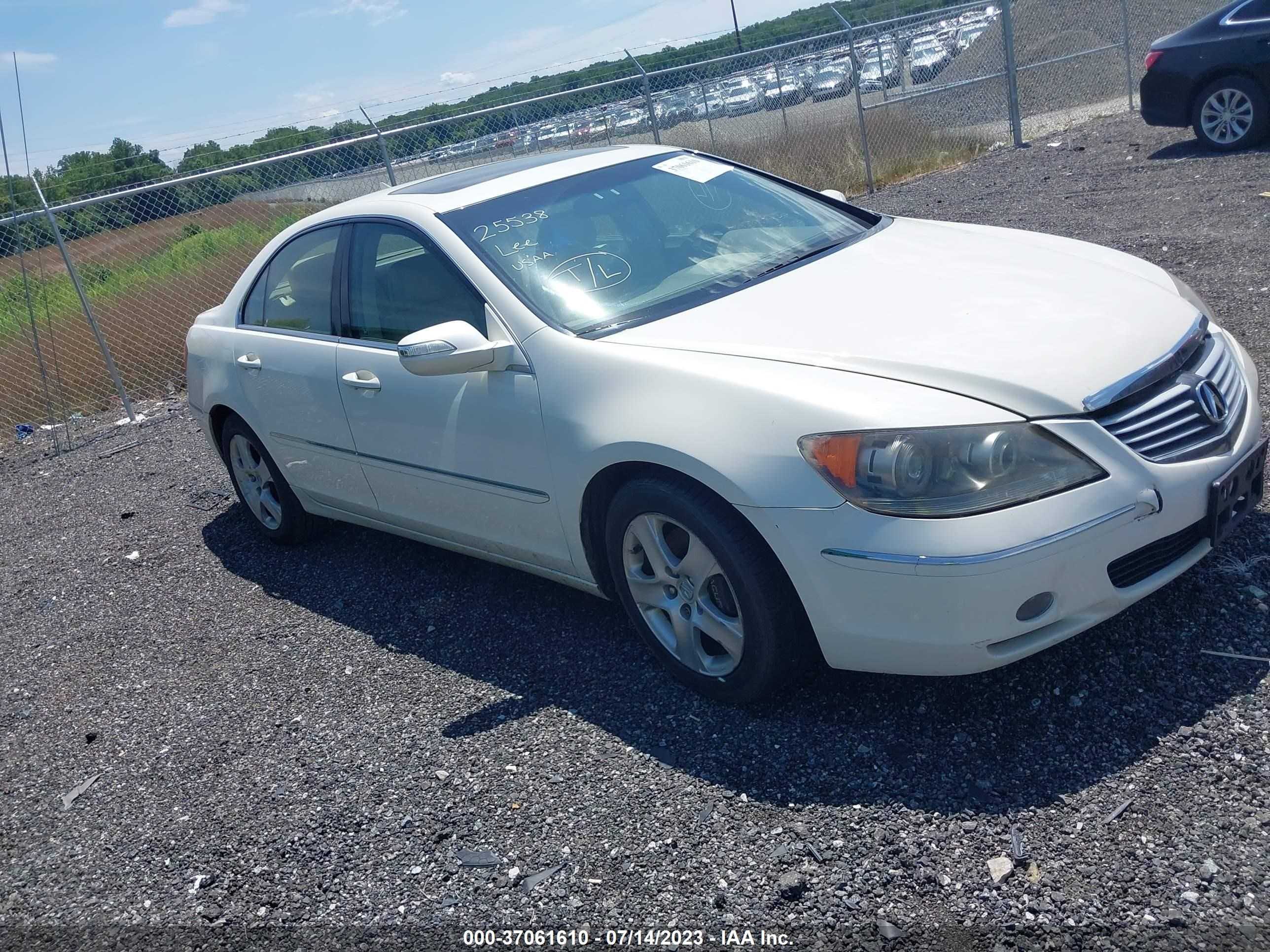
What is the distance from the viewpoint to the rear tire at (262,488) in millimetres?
5480

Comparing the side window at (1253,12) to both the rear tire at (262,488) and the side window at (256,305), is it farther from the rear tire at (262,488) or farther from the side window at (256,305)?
the rear tire at (262,488)

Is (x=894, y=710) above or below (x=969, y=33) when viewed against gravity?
below

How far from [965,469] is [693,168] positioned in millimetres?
2379

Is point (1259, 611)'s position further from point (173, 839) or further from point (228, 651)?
point (228, 651)

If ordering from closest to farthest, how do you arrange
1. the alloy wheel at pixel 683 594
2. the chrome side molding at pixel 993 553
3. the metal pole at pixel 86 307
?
the chrome side molding at pixel 993 553 → the alloy wheel at pixel 683 594 → the metal pole at pixel 86 307

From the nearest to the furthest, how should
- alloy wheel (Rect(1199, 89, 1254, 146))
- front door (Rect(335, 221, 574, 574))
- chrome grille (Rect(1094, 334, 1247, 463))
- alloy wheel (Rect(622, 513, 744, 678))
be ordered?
chrome grille (Rect(1094, 334, 1247, 463)) → alloy wheel (Rect(622, 513, 744, 678)) → front door (Rect(335, 221, 574, 574)) → alloy wheel (Rect(1199, 89, 1254, 146))

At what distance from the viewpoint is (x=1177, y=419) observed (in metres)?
3.06

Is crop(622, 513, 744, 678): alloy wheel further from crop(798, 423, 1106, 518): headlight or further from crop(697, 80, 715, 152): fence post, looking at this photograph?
crop(697, 80, 715, 152): fence post

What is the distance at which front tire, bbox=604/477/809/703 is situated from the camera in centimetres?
315

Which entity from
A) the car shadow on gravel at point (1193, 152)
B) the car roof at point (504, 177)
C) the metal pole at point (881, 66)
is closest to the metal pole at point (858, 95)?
the metal pole at point (881, 66)

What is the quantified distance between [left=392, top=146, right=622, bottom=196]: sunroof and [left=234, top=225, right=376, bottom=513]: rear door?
1.29 ft

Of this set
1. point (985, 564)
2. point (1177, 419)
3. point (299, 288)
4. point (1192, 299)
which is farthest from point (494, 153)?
point (985, 564)

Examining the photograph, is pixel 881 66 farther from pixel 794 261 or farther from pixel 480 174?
pixel 794 261

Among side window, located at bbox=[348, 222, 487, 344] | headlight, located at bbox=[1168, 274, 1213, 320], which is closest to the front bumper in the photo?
headlight, located at bbox=[1168, 274, 1213, 320]
